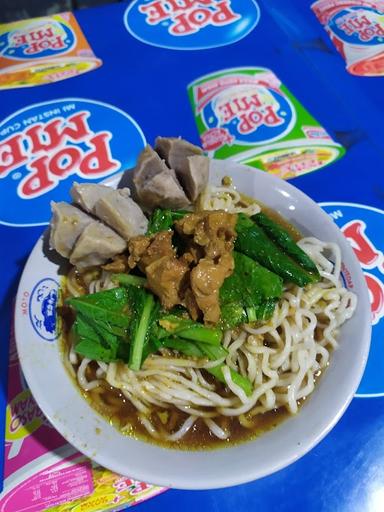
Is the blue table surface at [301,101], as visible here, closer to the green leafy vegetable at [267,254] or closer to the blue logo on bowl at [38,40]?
the blue logo on bowl at [38,40]

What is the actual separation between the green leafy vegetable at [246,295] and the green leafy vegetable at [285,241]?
19 cm

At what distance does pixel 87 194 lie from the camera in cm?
212

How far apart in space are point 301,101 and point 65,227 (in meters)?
2.10

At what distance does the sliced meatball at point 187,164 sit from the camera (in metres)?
2.23

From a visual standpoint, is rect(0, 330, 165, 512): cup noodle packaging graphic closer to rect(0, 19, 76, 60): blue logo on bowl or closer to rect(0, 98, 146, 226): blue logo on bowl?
rect(0, 98, 146, 226): blue logo on bowl

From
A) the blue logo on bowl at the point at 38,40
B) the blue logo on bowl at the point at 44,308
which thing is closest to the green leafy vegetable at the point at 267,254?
the blue logo on bowl at the point at 44,308

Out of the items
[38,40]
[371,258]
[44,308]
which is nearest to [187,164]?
[44,308]

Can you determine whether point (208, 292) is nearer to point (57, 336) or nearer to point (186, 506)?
point (57, 336)

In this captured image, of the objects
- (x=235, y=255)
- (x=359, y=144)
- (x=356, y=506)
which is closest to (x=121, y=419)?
(x=235, y=255)

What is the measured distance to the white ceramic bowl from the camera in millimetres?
1654

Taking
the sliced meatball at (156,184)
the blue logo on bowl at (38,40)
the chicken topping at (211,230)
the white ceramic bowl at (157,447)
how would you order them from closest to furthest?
1. the white ceramic bowl at (157,447)
2. the chicken topping at (211,230)
3. the sliced meatball at (156,184)
4. the blue logo on bowl at (38,40)

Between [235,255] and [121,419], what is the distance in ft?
2.74

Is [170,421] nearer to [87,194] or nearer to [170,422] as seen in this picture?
[170,422]

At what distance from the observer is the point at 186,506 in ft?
6.17
